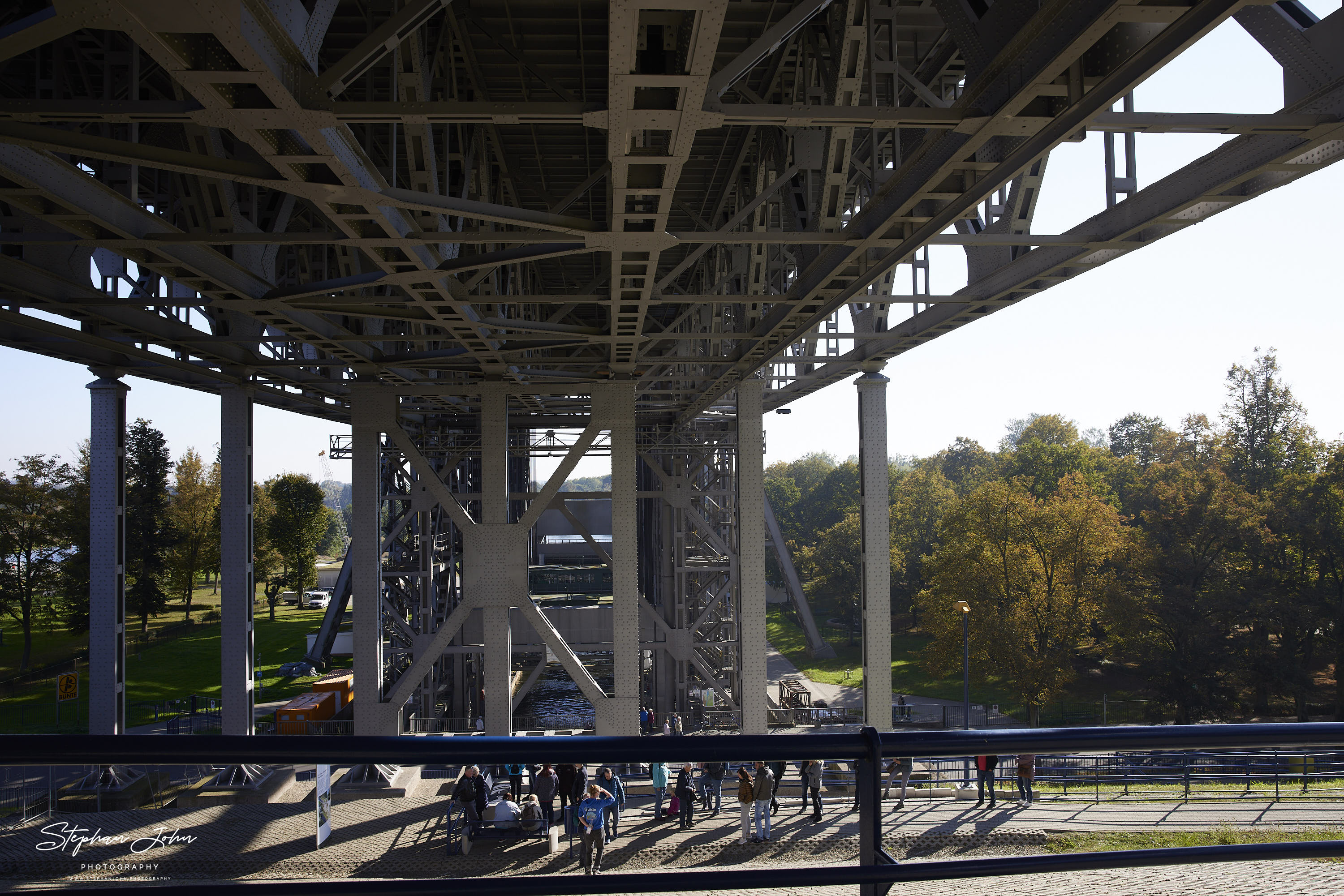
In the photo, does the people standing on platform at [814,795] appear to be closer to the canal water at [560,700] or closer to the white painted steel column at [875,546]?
the white painted steel column at [875,546]

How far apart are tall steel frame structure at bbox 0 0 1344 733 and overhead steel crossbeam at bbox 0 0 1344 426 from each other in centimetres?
3

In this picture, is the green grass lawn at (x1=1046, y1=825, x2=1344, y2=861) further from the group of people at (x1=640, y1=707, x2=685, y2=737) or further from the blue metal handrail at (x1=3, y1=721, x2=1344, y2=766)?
the group of people at (x1=640, y1=707, x2=685, y2=737)

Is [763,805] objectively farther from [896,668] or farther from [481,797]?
[896,668]

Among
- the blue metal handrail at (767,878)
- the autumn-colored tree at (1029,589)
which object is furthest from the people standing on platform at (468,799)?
the autumn-colored tree at (1029,589)

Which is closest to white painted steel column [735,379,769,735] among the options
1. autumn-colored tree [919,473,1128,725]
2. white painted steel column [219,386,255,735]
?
white painted steel column [219,386,255,735]

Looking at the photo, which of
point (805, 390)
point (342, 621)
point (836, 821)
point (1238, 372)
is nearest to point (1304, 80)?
point (836, 821)

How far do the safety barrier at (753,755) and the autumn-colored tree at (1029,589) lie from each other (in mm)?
27613

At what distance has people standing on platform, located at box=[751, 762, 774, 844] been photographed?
221 inches

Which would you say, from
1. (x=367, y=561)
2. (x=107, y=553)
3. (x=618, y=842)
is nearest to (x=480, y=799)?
(x=618, y=842)

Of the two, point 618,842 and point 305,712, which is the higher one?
point 618,842

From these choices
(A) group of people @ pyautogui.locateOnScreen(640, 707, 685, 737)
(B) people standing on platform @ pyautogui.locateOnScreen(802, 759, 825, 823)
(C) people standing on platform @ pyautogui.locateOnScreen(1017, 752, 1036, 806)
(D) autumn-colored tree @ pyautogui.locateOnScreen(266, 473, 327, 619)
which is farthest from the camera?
(D) autumn-colored tree @ pyautogui.locateOnScreen(266, 473, 327, 619)

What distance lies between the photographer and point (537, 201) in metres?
13.6

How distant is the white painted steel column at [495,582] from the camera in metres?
12.7

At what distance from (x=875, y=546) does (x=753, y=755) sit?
12.9 meters
